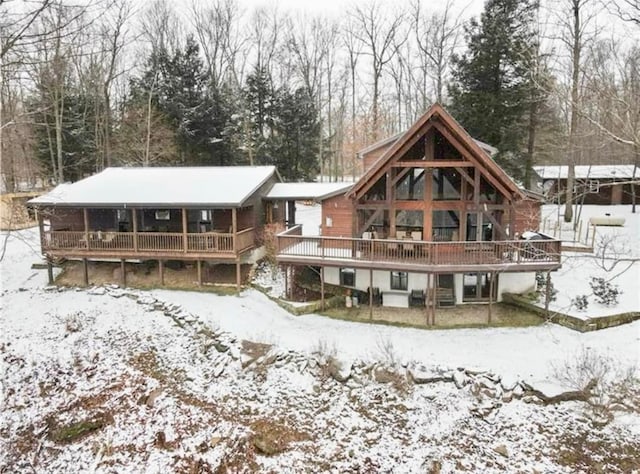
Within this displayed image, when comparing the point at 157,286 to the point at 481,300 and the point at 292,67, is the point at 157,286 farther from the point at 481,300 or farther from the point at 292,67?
the point at 292,67

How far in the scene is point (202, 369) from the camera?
1198 cm

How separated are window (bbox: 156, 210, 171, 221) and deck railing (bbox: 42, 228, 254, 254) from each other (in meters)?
2.03

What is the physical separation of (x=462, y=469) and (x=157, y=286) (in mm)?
13966

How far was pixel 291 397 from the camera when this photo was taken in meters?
10.8

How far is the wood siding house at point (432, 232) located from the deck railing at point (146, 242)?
273cm

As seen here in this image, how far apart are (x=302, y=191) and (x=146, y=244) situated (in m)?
7.84

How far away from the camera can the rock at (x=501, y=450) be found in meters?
8.86

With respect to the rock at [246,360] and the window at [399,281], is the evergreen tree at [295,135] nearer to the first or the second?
the window at [399,281]

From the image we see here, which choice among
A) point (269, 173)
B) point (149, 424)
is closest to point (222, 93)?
point (269, 173)

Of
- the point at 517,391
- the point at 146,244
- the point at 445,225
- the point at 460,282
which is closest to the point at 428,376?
the point at 517,391

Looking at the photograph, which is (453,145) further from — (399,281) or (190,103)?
(190,103)

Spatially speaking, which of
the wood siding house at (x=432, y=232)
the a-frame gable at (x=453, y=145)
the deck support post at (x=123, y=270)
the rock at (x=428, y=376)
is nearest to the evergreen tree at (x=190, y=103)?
the deck support post at (x=123, y=270)

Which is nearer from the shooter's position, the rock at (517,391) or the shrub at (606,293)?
the rock at (517,391)

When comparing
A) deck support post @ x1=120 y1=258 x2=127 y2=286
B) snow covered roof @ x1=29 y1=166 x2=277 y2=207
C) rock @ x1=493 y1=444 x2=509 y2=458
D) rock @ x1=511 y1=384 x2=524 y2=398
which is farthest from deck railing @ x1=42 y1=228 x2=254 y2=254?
rock @ x1=493 y1=444 x2=509 y2=458
